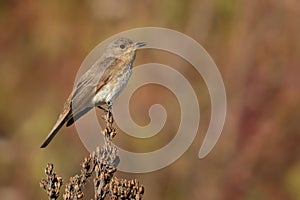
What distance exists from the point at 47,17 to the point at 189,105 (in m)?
2.07

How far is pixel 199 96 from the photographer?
A: 26.3 ft

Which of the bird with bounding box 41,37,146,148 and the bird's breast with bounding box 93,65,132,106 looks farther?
the bird's breast with bounding box 93,65,132,106

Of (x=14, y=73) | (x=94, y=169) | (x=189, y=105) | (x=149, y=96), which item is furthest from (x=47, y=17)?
(x=94, y=169)

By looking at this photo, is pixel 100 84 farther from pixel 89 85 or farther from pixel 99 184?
pixel 99 184

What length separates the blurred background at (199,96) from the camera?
7812 millimetres

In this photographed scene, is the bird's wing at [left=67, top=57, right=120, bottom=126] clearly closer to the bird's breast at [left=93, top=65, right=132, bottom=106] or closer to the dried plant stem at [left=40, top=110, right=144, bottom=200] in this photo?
the bird's breast at [left=93, top=65, right=132, bottom=106]

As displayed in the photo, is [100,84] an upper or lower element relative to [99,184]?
upper

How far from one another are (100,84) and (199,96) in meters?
1.96

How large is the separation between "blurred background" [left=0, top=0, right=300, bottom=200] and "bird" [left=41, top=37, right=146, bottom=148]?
4.82ft

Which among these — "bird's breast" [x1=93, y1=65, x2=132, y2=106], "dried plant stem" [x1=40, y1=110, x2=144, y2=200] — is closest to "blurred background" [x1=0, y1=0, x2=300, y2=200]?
"bird's breast" [x1=93, y1=65, x2=132, y2=106]

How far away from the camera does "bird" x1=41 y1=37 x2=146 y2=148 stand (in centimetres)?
596

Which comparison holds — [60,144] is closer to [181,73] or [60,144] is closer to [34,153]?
[34,153]

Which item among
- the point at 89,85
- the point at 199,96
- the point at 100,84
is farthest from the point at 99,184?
the point at 199,96

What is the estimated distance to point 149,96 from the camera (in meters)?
8.38
